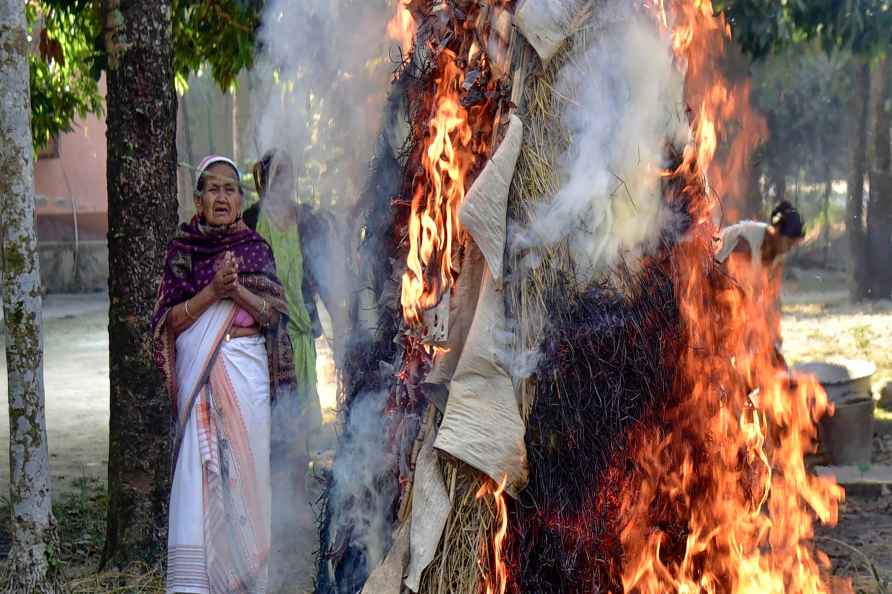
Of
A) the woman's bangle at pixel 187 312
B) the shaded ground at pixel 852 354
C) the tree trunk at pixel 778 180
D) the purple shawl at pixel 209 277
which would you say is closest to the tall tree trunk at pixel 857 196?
the shaded ground at pixel 852 354

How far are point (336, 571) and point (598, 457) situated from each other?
3.54ft

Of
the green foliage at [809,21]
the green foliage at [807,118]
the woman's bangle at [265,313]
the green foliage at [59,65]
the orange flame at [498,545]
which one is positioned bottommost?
the orange flame at [498,545]

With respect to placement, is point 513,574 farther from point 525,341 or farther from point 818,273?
point 818,273

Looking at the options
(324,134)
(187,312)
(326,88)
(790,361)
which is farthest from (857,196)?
(187,312)

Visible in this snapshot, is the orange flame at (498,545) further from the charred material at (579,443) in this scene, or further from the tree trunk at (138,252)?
the tree trunk at (138,252)

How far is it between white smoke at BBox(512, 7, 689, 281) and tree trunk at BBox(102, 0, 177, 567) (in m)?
2.55

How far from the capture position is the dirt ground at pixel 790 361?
6.38m

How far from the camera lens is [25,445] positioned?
15.4ft

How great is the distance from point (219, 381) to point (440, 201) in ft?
4.95

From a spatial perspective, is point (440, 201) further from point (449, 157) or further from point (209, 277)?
point (209, 277)

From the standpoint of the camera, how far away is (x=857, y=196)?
59.3ft

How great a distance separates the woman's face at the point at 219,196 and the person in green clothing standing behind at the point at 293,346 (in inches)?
45.4

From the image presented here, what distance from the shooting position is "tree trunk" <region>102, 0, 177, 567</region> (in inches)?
213

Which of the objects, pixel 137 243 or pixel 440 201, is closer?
pixel 440 201
